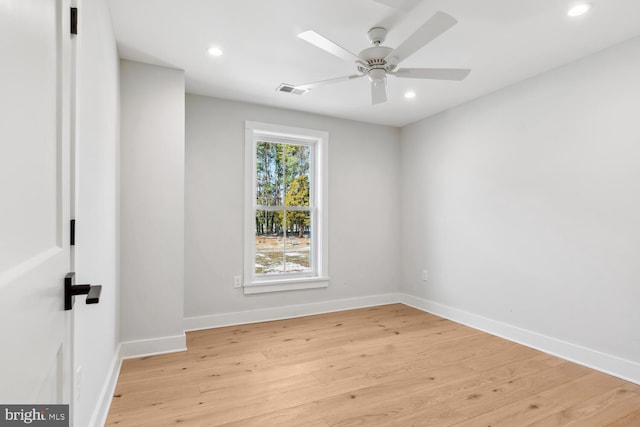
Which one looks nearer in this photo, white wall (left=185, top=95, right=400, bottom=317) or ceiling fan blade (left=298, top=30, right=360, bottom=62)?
ceiling fan blade (left=298, top=30, right=360, bottom=62)

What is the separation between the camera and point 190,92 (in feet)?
11.7

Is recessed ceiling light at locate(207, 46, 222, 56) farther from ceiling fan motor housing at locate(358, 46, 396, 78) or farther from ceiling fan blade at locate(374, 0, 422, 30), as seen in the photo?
ceiling fan blade at locate(374, 0, 422, 30)

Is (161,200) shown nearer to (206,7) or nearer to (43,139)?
(206,7)

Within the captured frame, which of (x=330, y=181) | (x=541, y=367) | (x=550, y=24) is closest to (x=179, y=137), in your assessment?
(x=330, y=181)

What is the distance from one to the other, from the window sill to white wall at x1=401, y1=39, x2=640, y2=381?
148 centimetres

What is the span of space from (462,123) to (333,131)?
5.23ft

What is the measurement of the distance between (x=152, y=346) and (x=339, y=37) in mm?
2989

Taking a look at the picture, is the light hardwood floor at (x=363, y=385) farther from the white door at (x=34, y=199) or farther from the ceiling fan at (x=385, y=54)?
the ceiling fan at (x=385, y=54)

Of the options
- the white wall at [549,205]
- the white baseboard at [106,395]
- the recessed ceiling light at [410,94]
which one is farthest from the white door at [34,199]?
the white wall at [549,205]

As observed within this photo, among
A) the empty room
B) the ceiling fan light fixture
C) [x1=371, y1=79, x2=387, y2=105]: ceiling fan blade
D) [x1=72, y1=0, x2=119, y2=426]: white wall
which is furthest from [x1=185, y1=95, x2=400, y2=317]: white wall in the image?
the ceiling fan light fixture

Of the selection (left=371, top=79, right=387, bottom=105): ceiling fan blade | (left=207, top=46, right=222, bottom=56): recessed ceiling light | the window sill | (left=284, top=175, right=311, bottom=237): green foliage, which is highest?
(left=207, top=46, right=222, bottom=56): recessed ceiling light

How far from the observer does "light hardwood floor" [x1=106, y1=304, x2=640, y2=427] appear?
6.53ft

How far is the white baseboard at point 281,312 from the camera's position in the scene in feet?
11.7

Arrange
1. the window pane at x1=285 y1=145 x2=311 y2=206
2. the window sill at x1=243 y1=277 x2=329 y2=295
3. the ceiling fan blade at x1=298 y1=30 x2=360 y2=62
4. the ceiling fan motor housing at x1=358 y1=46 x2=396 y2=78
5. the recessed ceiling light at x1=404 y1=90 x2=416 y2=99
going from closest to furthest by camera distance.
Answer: the ceiling fan blade at x1=298 y1=30 x2=360 y2=62, the ceiling fan motor housing at x1=358 y1=46 x2=396 y2=78, the recessed ceiling light at x1=404 y1=90 x2=416 y2=99, the window sill at x1=243 y1=277 x2=329 y2=295, the window pane at x1=285 y1=145 x2=311 y2=206
